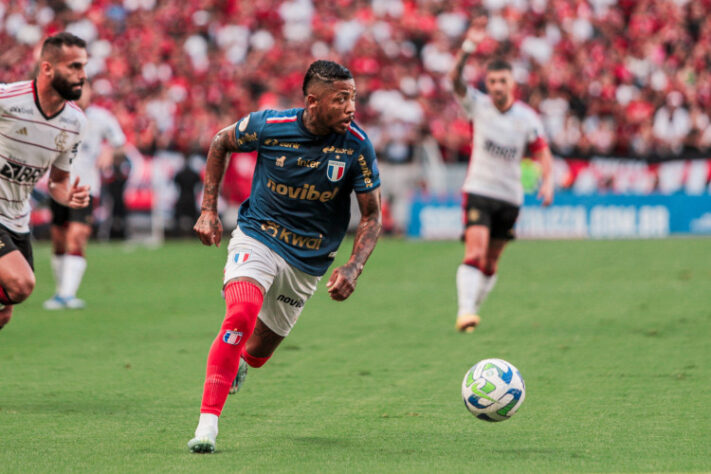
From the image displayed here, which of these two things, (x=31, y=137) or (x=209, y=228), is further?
(x=31, y=137)

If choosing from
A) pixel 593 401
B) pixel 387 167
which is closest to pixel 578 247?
pixel 387 167

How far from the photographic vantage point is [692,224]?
24.7m

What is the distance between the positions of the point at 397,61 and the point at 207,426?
24209mm

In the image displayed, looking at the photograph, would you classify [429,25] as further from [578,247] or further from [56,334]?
[56,334]

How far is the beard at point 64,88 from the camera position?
7.39m

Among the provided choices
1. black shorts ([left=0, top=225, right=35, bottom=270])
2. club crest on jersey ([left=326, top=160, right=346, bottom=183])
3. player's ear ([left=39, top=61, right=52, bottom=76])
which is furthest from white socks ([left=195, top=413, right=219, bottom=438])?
player's ear ([left=39, top=61, right=52, bottom=76])

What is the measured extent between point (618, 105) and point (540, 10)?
13.7 feet

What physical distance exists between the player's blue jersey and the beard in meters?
1.55

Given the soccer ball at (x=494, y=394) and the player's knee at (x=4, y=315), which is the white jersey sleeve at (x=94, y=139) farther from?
the soccer ball at (x=494, y=394)

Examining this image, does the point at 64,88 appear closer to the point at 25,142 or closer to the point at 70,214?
the point at 25,142

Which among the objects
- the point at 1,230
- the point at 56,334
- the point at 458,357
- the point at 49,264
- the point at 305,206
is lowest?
the point at 49,264

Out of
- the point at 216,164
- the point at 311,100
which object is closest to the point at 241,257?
the point at 216,164

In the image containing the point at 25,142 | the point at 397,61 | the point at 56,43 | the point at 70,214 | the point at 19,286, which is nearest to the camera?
the point at 19,286

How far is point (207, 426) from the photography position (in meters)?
5.76
